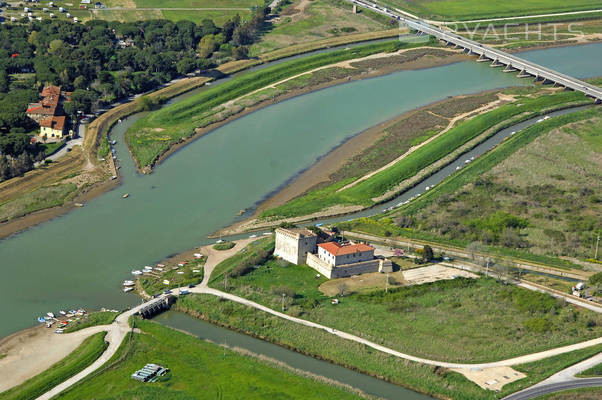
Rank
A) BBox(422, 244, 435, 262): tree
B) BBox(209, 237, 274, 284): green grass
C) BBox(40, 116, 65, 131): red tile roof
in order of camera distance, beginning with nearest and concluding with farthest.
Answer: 1. BBox(209, 237, 274, 284): green grass
2. BBox(422, 244, 435, 262): tree
3. BBox(40, 116, 65, 131): red tile roof

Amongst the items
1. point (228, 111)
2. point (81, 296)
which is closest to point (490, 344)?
point (81, 296)

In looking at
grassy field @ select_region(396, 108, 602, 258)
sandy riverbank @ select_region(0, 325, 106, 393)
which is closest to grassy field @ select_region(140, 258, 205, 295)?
sandy riverbank @ select_region(0, 325, 106, 393)

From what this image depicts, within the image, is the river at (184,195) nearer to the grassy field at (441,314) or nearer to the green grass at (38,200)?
the green grass at (38,200)

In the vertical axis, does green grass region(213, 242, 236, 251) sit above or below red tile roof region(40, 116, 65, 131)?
below

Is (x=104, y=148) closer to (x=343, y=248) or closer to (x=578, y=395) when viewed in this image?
(x=343, y=248)

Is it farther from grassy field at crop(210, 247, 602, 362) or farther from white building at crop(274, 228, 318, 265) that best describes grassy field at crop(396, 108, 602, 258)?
white building at crop(274, 228, 318, 265)

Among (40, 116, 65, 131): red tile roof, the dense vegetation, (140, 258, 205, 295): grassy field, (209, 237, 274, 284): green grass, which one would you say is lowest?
(140, 258, 205, 295): grassy field

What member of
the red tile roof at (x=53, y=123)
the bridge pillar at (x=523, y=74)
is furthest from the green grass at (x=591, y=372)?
the bridge pillar at (x=523, y=74)
